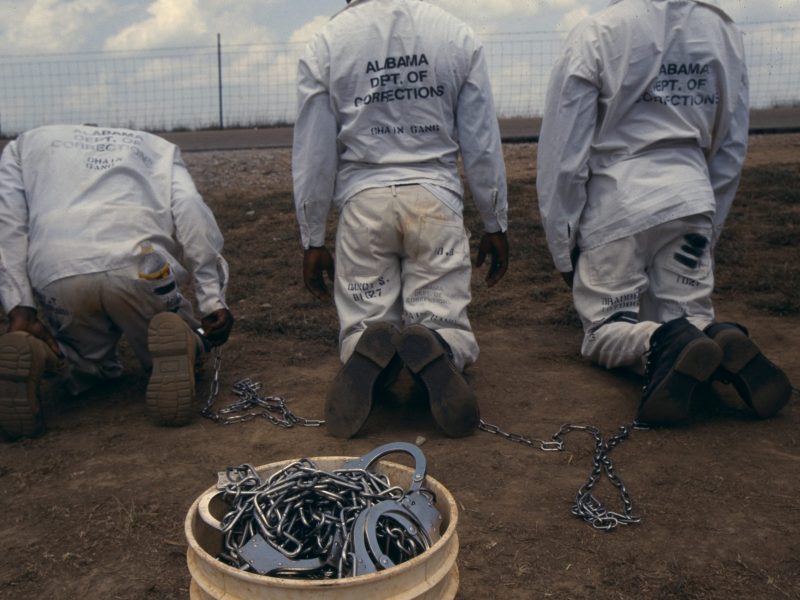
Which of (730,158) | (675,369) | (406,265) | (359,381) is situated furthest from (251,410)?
(730,158)

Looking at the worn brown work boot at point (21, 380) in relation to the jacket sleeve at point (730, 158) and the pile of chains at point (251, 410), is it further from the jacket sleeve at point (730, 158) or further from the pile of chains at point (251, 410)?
the jacket sleeve at point (730, 158)

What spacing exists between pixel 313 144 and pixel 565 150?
3.86 ft

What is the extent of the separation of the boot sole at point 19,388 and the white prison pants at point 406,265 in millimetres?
1322

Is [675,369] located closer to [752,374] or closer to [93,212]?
[752,374]

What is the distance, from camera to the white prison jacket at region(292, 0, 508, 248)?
391 centimetres

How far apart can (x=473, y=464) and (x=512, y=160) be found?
7.35 meters

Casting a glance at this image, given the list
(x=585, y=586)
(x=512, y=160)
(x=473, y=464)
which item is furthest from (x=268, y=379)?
(x=512, y=160)

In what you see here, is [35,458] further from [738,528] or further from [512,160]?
[512,160]

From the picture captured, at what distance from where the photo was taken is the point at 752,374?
3.48 m

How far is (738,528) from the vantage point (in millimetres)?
2791

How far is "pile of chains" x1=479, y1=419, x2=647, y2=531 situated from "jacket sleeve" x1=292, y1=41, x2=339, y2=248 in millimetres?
1284

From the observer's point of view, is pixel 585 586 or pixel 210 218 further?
pixel 210 218

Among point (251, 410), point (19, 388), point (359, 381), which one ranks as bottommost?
point (251, 410)

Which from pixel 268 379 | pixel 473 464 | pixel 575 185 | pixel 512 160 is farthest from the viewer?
pixel 512 160
